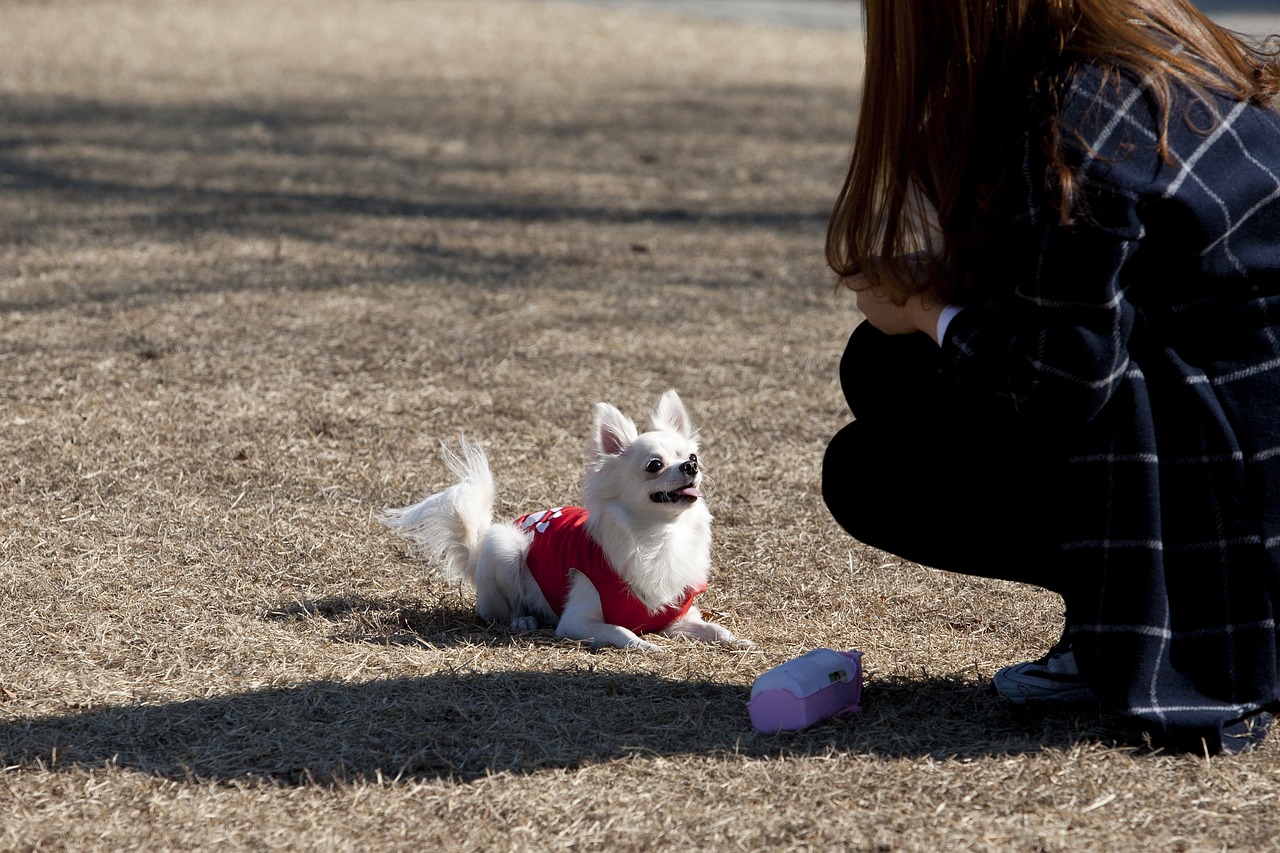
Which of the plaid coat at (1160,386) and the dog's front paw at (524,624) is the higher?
the plaid coat at (1160,386)

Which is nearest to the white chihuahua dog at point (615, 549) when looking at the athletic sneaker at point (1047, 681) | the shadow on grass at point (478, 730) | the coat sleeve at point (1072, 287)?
the shadow on grass at point (478, 730)

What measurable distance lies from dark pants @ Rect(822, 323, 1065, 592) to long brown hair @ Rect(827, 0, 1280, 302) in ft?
0.82

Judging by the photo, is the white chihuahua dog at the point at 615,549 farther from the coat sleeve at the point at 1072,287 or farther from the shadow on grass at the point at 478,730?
the coat sleeve at the point at 1072,287

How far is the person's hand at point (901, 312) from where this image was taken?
2.41 m

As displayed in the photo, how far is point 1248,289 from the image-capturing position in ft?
7.53

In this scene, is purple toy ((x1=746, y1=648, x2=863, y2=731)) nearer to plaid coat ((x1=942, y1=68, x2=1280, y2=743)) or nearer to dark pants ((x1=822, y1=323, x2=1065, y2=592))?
dark pants ((x1=822, y1=323, x2=1065, y2=592))

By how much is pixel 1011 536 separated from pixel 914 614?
0.87m

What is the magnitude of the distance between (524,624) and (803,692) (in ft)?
3.00

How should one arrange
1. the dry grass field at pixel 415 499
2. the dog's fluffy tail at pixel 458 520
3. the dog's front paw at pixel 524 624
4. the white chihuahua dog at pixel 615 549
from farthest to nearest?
the dog's fluffy tail at pixel 458 520 → the dog's front paw at pixel 524 624 → the white chihuahua dog at pixel 615 549 → the dry grass field at pixel 415 499

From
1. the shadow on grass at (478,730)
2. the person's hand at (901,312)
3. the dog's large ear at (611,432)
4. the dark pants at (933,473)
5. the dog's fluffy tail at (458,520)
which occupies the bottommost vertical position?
the shadow on grass at (478,730)

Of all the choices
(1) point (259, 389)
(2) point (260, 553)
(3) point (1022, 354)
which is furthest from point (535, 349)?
(3) point (1022, 354)

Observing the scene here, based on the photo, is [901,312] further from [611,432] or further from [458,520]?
[458,520]

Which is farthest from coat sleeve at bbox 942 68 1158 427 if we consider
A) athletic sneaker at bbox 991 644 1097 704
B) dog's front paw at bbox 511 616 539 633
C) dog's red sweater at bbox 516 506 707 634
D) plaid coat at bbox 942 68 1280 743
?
dog's front paw at bbox 511 616 539 633

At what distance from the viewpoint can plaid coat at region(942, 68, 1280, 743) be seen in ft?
7.19
